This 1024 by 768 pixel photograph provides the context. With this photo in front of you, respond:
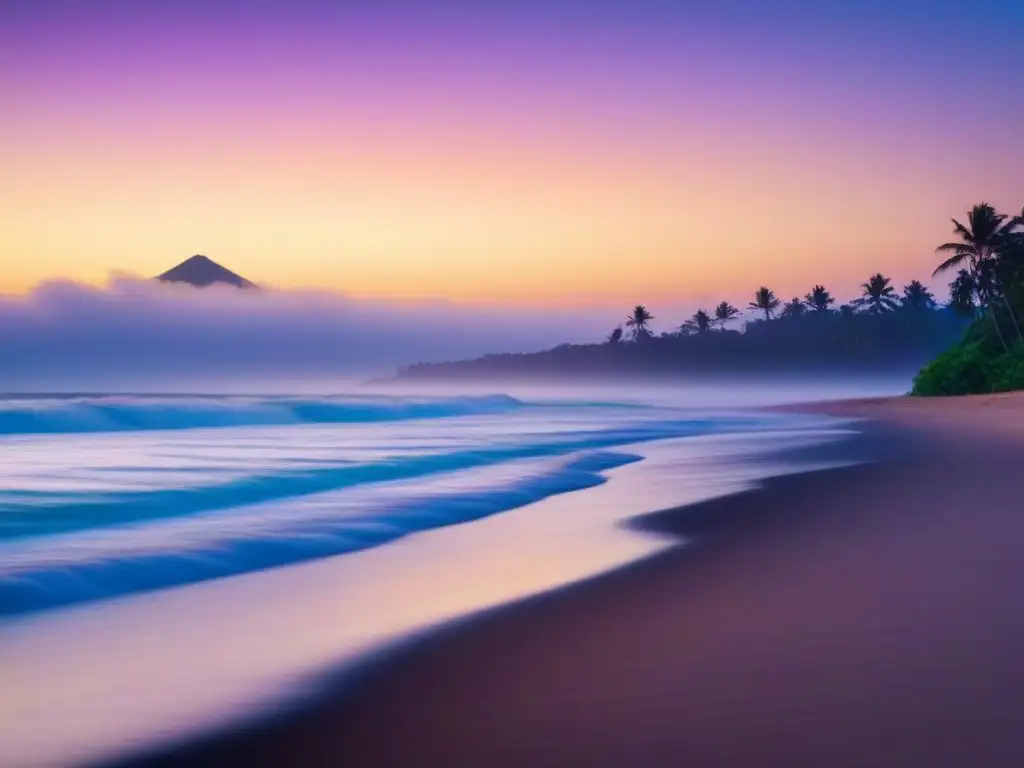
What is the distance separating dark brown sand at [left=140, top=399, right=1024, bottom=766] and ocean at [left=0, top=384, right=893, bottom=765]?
0.45 meters

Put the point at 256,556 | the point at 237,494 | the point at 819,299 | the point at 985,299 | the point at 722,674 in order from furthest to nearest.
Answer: the point at 819,299 < the point at 985,299 < the point at 237,494 < the point at 256,556 < the point at 722,674

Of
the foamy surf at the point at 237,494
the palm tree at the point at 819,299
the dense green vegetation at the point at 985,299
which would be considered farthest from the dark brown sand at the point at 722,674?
the palm tree at the point at 819,299

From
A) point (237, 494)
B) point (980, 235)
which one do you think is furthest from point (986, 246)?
point (237, 494)

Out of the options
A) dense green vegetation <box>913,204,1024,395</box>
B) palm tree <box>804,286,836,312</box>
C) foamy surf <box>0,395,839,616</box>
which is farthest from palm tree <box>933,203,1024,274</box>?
palm tree <box>804,286,836,312</box>

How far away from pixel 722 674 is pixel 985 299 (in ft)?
149

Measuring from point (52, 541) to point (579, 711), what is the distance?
20.0ft

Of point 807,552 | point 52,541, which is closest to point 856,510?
point 807,552

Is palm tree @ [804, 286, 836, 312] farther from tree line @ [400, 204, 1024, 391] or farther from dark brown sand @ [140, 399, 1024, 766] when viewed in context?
dark brown sand @ [140, 399, 1024, 766]

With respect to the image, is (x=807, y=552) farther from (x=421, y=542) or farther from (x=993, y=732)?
(x=993, y=732)

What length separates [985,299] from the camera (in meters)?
45.4

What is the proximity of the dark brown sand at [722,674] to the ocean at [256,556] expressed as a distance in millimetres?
450

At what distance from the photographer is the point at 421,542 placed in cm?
873

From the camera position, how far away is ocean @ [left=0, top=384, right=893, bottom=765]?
4438 mm

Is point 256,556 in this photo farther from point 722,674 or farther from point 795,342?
point 795,342
